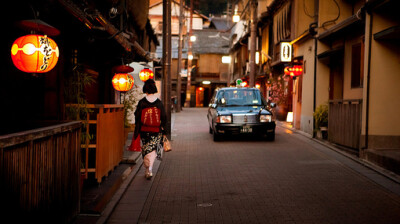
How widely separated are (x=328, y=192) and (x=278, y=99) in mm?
17827

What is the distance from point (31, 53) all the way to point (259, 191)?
459 centimetres

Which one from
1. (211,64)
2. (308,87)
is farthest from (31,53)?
(211,64)

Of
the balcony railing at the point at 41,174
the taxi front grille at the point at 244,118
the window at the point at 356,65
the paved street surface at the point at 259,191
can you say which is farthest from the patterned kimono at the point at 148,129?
the window at the point at 356,65

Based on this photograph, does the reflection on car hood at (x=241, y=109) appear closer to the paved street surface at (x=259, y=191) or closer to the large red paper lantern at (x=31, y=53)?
the paved street surface at (x=259, y=191)

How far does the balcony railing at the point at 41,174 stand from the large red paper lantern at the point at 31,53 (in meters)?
1.08

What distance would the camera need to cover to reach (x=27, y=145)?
3930 millimetres

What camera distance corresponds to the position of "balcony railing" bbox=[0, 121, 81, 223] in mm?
3535

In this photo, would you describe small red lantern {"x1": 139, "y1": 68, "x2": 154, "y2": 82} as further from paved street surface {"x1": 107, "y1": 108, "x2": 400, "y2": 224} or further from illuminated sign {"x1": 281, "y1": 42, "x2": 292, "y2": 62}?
illuminated sign {"x1": 281, "y1": 42, "x2": 292, "y2": 62}

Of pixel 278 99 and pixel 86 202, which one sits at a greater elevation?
pixel 278 99

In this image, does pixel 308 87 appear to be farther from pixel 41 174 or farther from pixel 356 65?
pixel 41 174

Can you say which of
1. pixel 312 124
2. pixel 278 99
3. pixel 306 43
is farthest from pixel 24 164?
pixel 278 99

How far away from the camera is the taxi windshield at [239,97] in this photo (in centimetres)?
1670

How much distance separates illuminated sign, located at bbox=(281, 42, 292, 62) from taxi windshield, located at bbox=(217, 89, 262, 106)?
196 inches

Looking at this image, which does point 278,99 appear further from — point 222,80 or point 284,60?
point 222,80
